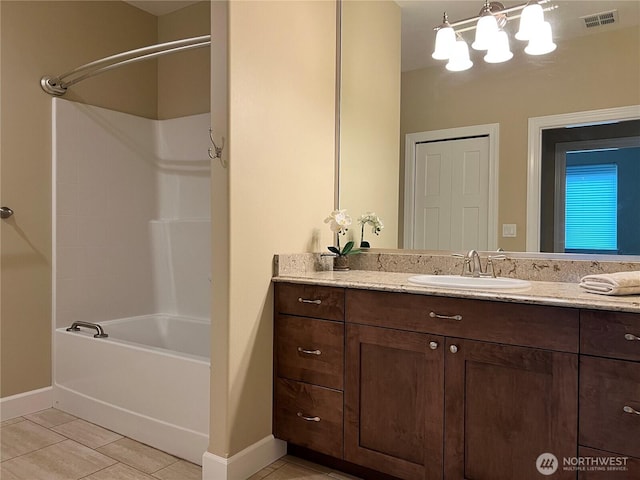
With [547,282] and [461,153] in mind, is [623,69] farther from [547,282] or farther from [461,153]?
[547,282]

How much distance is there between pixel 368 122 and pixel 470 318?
51.1 inches

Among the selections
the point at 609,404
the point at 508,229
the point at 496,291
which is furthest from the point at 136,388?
the point at 609,404

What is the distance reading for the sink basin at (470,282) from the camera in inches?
75.3

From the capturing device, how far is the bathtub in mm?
2234

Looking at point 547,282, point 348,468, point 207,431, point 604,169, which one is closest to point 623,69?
point 604,169

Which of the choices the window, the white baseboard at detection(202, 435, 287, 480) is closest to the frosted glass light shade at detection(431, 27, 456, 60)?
the window

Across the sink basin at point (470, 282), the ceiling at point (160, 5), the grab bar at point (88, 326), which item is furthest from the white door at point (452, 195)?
the ceiling at point (160, 5)

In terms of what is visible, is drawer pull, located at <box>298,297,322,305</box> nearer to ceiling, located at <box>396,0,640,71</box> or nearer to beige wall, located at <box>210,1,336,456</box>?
beige wall, located at <box>210,1,336,456</box>

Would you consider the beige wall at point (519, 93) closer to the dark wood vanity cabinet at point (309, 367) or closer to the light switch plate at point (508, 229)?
the light switch plate at point (508, 229)

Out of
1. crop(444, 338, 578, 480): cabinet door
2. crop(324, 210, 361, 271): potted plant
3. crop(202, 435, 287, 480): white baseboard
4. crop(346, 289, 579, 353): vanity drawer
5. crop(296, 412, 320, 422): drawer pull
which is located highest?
crop(324, 210, 361, 271): potted plant

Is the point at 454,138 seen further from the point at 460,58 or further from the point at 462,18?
the point at 462,18

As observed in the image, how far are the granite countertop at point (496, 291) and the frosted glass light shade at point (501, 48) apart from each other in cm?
103

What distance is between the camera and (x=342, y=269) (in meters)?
2.51

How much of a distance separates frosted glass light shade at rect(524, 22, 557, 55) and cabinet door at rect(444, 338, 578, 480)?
133 cm
